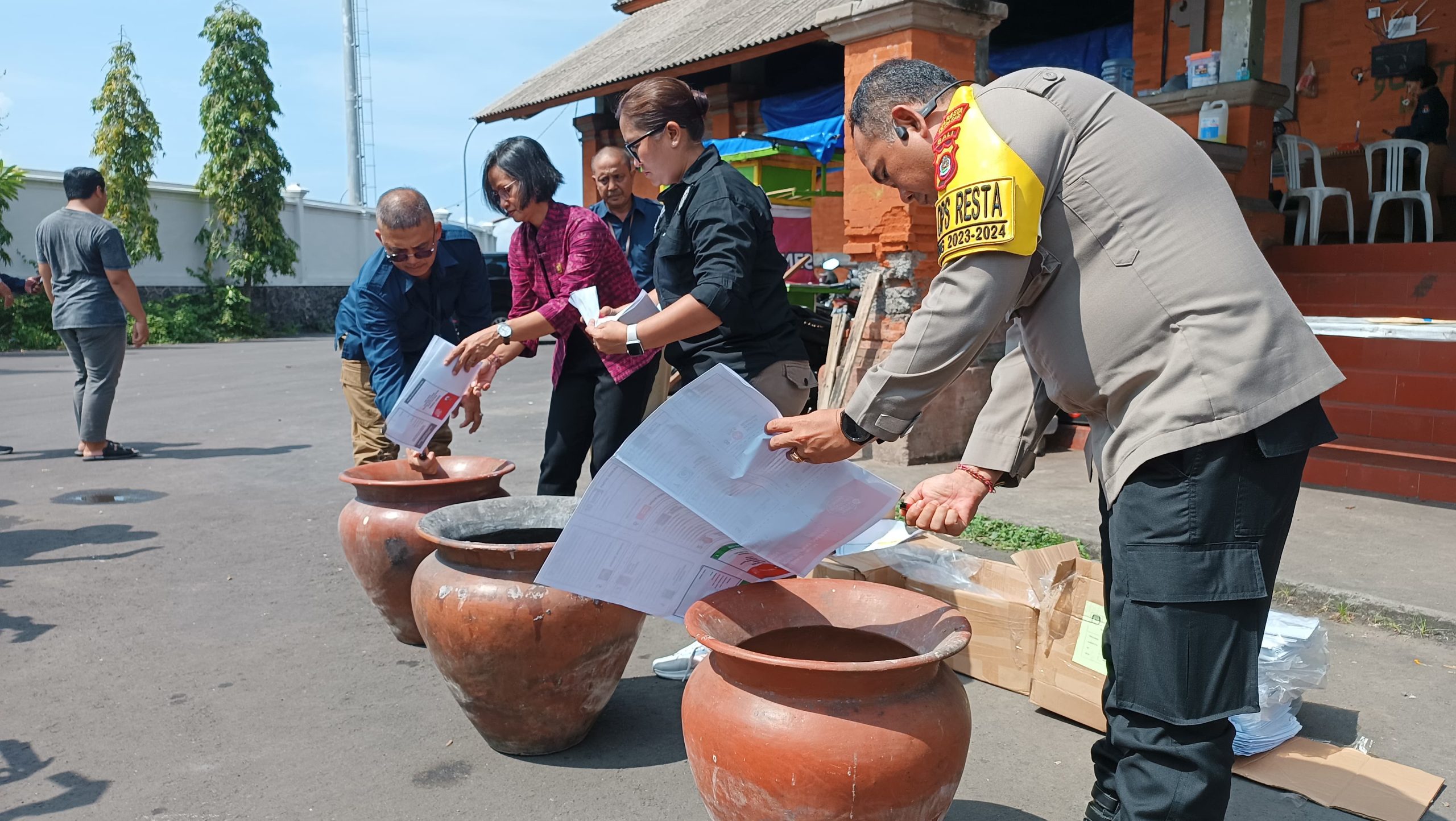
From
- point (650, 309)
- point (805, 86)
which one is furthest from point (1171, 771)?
point (805, 86)

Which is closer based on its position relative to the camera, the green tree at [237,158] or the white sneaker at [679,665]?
the white sneaker at [679,665]

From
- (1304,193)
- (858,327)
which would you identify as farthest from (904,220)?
(1304,193)

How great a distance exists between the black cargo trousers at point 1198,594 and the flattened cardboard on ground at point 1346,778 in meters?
1.13

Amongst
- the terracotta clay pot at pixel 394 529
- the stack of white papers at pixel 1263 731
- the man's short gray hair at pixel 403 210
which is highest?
the man's short gray hair at pixel 403 210

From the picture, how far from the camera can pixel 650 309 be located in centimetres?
310

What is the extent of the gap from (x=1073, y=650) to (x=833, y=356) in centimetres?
437

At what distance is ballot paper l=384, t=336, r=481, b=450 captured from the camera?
366cm

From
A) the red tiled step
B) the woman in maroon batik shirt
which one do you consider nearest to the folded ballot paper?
the woman in maroon batik shirt

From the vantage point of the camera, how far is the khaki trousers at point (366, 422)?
15.1 ft

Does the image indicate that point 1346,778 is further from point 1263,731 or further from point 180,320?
point 180,320

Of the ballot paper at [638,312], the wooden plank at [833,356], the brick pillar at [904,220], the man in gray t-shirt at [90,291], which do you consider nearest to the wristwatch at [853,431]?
the ballot paper at [638,312]

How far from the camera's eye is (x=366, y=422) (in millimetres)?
4602

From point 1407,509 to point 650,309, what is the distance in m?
4.76

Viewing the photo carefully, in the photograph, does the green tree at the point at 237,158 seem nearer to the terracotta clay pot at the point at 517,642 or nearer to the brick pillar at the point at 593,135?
the brick pillar at the point at 593,135
